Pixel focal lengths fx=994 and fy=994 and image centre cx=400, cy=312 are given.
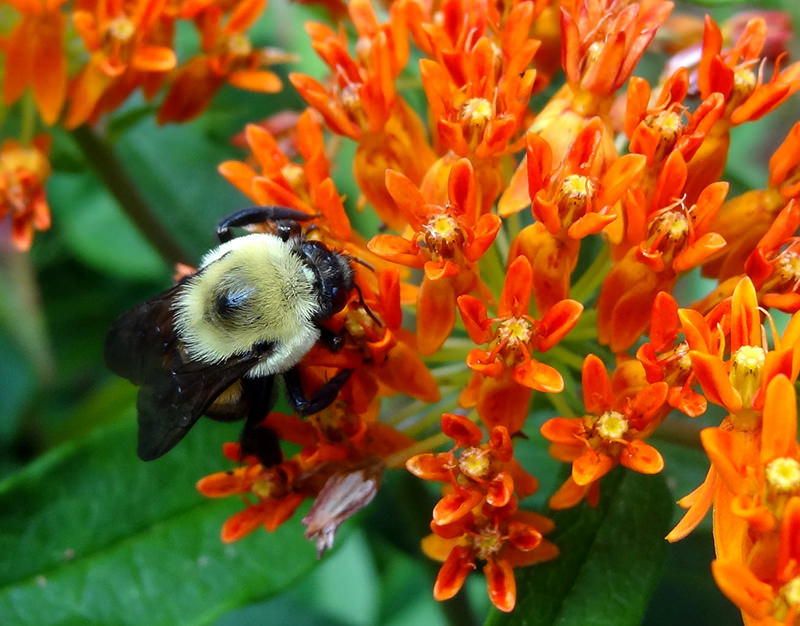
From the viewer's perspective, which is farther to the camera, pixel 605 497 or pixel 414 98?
pixel 414 98

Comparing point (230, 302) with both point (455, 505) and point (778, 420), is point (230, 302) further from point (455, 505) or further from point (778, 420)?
point (778, 420)

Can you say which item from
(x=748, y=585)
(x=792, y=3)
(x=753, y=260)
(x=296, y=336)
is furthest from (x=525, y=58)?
(x=792, y=3)

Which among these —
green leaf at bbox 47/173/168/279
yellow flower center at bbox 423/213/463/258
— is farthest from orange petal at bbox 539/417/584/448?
green leaf at bbox 47/173/168/279

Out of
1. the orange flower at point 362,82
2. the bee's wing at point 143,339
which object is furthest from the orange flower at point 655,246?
the bee's wing at point 143,339

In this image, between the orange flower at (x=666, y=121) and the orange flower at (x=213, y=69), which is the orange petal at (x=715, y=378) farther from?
the orange flower at (x=213, y=69)

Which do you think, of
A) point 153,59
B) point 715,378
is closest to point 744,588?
point 715,378

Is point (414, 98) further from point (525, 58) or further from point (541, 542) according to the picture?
point (541, 542)
